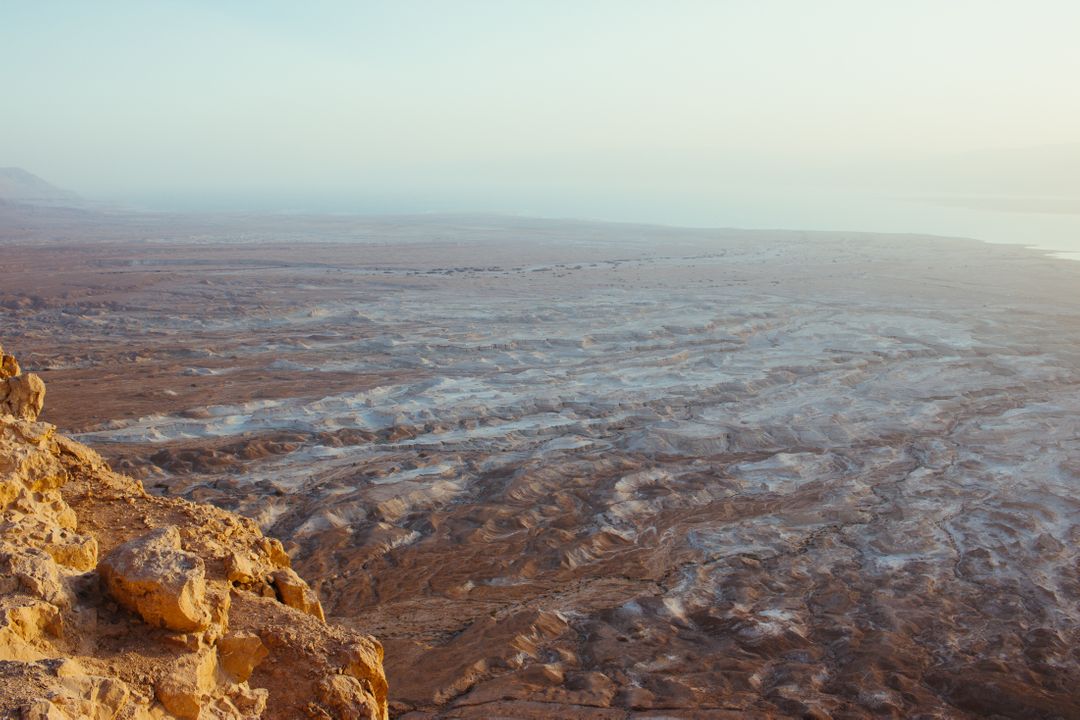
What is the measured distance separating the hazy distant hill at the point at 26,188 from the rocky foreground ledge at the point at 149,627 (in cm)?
14185

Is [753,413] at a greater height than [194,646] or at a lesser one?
lesser

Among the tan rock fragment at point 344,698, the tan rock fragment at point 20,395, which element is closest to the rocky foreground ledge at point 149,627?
the tan rock fragment at point 344,698

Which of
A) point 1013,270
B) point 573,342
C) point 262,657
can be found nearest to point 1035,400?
point 573,342

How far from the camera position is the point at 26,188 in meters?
159

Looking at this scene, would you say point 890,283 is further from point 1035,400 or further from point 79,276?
point 79,276

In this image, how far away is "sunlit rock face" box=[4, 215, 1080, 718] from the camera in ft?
32.0

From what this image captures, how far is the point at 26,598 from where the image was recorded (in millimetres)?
4176

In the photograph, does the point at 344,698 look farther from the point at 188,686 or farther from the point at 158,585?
the point at 158,585

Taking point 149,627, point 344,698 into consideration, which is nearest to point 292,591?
point 344,698

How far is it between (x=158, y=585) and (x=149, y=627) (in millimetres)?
224

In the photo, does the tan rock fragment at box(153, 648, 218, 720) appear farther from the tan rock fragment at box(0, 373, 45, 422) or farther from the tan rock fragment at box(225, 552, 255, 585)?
the tan rock fragment at box(0, 373, 45, 422)

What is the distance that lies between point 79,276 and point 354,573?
34392mm

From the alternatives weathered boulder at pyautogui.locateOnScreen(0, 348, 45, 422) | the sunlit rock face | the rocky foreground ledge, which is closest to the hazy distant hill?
the sunlit rock face

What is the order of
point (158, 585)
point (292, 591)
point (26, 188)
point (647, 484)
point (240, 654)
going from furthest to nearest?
point (26, 188) < point (647, 484) < point (292, 591) < point (240, 654) < point (158, 585)
